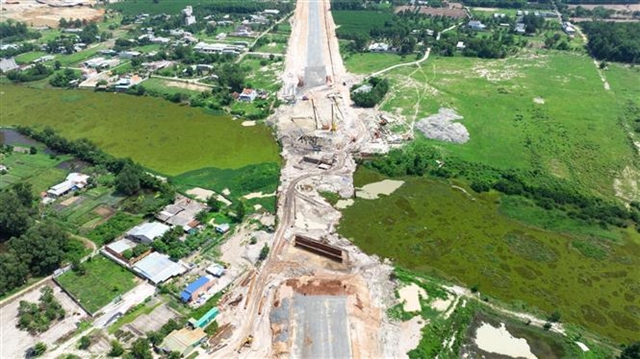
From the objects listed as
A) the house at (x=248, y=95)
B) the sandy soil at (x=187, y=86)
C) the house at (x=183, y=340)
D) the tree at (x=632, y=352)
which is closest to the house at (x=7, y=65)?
the sandy soil at (x=187, y=86)

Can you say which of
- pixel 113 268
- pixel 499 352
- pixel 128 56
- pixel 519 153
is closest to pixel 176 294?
pixel 113 268

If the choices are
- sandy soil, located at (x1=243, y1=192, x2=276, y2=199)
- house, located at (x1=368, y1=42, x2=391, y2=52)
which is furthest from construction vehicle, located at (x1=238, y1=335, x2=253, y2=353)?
house, located at (x1=368, y1=42, x2=391, y2=52)

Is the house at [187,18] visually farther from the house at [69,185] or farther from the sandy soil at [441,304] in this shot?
the sandy soil at [441,304]

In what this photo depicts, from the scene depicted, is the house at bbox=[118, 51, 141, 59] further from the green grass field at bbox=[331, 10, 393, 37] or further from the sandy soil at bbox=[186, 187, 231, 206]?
the sandy soil at bbox=[186, 187, 231, 206]

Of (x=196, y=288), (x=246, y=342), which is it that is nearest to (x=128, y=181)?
(x=196, y=288)

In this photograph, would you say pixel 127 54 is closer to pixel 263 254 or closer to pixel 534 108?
pixel 263 254

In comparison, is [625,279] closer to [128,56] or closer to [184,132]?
[184,132]
